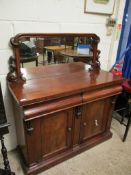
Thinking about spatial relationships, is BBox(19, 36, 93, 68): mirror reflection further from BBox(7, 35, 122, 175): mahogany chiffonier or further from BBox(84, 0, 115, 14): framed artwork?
BBox(84, 0, 115, 14): framed artwork

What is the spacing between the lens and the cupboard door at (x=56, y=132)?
52.6 inches

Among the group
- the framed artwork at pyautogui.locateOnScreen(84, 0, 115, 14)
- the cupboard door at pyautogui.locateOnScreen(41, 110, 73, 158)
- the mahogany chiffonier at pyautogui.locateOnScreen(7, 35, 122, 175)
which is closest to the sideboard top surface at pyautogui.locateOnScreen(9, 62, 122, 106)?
the mahogany chiffonier at pyautogui.locateOnScreen(7, 35, 122, 175)

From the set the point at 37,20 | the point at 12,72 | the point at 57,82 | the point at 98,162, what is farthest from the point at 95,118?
the point at 37,20

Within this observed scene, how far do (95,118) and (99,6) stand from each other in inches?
47.2

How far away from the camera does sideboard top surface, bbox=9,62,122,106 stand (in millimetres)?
1172

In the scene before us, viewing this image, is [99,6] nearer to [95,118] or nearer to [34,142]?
[95,118]

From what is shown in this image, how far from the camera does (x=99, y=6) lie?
165 cm

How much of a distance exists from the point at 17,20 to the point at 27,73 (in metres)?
0.47

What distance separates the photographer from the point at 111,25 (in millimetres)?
1840

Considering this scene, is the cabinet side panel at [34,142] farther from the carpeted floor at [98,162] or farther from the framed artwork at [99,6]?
the framed artwork at [99,6]

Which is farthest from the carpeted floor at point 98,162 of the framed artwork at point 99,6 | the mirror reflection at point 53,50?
the framed artwork at point 99,6

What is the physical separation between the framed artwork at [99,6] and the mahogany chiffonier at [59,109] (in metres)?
0.58

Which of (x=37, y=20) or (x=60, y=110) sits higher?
(x=37, y=20)

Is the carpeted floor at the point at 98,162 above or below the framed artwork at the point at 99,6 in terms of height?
below
